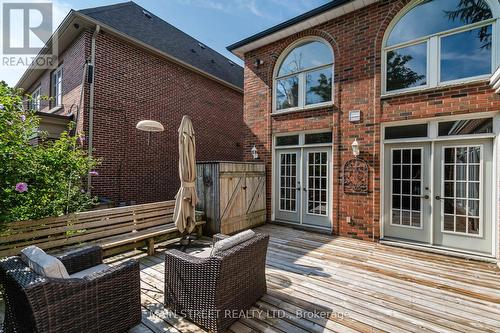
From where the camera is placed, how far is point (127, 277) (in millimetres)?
2359

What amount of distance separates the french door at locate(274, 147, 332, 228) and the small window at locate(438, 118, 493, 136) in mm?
2303

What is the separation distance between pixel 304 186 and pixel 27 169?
5.58 m

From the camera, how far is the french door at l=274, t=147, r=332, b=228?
6133mm

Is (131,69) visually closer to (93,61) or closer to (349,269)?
(93,61)

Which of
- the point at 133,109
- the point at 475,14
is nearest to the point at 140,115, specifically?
the point at 133,109

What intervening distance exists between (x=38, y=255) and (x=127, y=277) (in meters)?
0.76

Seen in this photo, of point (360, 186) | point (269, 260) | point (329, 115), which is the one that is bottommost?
point (269, 260)

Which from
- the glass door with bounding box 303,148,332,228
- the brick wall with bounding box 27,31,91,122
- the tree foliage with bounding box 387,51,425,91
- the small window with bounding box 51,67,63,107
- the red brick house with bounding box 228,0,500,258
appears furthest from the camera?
the small window with bounding box 51,67,63,107

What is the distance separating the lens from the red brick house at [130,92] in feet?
22.9

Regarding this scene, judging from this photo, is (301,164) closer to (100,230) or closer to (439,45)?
(439,45)

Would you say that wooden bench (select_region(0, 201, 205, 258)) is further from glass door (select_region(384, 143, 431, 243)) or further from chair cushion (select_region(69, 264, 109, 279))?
glass door (select_region(384, 143, 431, 243))

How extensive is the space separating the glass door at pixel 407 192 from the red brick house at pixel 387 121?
0.06 ft

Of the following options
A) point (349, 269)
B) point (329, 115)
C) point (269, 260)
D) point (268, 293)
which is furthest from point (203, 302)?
point (329, 115)

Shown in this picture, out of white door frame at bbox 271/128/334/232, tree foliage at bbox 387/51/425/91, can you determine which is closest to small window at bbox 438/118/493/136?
tree foliage at bbox 387/51/425/91
